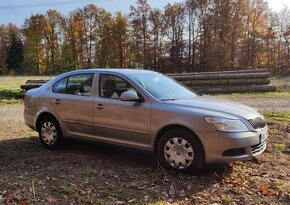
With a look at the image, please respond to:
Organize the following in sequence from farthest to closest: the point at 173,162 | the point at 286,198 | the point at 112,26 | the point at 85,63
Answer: the point at 85,63 → the point at 112,26 → the point at 173,162 → the point at 286,198

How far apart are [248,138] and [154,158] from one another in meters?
1.84

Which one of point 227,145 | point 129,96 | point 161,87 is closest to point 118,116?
point 129,96

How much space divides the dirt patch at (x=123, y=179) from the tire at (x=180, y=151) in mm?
152

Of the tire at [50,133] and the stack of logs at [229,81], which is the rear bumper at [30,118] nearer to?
the tire at [50,133]

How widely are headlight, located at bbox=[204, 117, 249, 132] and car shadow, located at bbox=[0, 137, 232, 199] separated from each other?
762mm

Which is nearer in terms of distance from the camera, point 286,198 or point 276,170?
point 286,198

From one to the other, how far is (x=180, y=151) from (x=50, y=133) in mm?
2972

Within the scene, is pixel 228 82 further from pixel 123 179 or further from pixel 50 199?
pixel 50 199

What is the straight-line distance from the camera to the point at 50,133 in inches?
311

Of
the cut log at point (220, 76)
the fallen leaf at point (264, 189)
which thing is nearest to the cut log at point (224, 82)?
the cut log at point (220, 76)

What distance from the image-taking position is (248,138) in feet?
19.4

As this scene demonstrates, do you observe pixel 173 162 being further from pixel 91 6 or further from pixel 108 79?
pixel 91 6

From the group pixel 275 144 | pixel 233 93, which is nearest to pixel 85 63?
pixel 233 93

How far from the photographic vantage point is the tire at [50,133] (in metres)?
7.82
